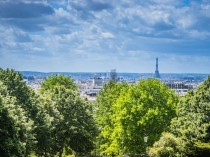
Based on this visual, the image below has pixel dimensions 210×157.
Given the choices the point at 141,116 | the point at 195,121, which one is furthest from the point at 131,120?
the point at 195,121

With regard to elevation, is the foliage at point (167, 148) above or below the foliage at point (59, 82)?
below

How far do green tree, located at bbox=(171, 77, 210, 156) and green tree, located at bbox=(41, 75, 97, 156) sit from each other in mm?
11709

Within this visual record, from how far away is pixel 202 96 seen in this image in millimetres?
54750

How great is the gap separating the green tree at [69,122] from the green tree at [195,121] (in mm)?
11709

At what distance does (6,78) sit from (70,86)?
36026 millimetres

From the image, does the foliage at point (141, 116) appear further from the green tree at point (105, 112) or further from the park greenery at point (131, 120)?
the green tree at point (105, 112)

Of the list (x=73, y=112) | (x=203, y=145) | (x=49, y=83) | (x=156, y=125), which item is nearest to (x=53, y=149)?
(x=73, y=112)

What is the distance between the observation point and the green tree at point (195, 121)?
52.2 m

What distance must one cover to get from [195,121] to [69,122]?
16.3 m

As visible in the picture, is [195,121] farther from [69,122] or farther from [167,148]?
[69,122]

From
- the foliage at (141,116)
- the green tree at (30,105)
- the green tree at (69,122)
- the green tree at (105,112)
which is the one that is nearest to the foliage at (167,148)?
the foliage at (141,116)

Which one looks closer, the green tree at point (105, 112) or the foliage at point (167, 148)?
the foliage at point (167, 148)

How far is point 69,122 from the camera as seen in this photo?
2185 inches

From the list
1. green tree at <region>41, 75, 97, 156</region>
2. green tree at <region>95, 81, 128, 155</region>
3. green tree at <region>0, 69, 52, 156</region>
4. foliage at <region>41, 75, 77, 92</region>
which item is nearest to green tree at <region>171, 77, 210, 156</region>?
green tree at <region>41, 75, 97, 156</region>
